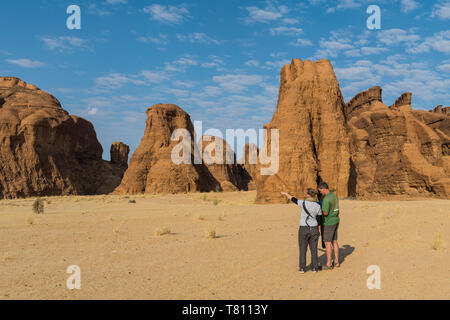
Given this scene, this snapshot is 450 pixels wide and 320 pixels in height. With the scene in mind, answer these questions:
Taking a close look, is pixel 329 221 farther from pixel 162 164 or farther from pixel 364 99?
pixel 364 99

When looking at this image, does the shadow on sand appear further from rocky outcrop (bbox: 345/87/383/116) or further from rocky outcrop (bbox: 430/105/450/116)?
rocky outcrop (bbox: 430/105/450/116)

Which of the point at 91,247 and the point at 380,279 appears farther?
the point at 91,247

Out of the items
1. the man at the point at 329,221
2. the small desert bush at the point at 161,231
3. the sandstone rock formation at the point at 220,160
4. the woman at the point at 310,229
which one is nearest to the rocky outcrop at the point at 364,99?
the sandstone rock formation at the point at 220,160

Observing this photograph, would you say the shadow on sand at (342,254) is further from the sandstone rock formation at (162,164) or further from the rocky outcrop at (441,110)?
the rocky outcrop at (441,110)

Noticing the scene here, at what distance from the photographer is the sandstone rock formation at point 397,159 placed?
26.0 meters

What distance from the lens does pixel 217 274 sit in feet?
19.6

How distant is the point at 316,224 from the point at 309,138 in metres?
16.2

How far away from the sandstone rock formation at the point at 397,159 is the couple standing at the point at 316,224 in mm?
17201

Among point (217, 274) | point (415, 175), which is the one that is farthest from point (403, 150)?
point (217, 274)

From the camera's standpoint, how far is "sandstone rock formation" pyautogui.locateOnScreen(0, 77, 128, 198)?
43625 millimetres

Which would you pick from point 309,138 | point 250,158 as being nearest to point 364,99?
point 309,138

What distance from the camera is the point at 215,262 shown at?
22.7 feet
